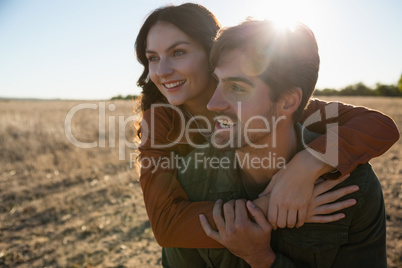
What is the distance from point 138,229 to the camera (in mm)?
4621

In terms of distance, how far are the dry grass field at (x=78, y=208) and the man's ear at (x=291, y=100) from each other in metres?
2.44

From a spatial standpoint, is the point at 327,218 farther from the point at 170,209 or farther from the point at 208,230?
the point at 170,209

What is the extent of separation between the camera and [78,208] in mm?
5504

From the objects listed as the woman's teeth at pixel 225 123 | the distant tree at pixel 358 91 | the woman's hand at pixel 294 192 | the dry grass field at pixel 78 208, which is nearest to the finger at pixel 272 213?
the woman's hand at pixel 294 192

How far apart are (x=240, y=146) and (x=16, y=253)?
3824mm

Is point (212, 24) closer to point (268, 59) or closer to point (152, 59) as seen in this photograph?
point (152, 59)

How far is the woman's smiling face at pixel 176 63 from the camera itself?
9.54ft

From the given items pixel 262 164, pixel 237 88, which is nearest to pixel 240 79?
pixel 237 88

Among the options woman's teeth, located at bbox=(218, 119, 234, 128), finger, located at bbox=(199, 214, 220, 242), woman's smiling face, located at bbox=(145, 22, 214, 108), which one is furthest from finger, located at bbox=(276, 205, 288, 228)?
woman's smiling face, located at bbox=(145, 22, 214, 108)

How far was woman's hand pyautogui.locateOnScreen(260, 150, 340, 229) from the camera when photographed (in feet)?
6.11

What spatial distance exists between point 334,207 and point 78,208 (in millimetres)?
4787

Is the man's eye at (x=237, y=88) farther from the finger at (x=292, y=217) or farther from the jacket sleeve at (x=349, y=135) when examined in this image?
the finger at (x=292, y=217)

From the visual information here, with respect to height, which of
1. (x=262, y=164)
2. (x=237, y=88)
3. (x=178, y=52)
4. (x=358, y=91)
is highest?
(x=358, y=91)

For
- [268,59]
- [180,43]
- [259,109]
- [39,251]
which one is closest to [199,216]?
[259,109]
